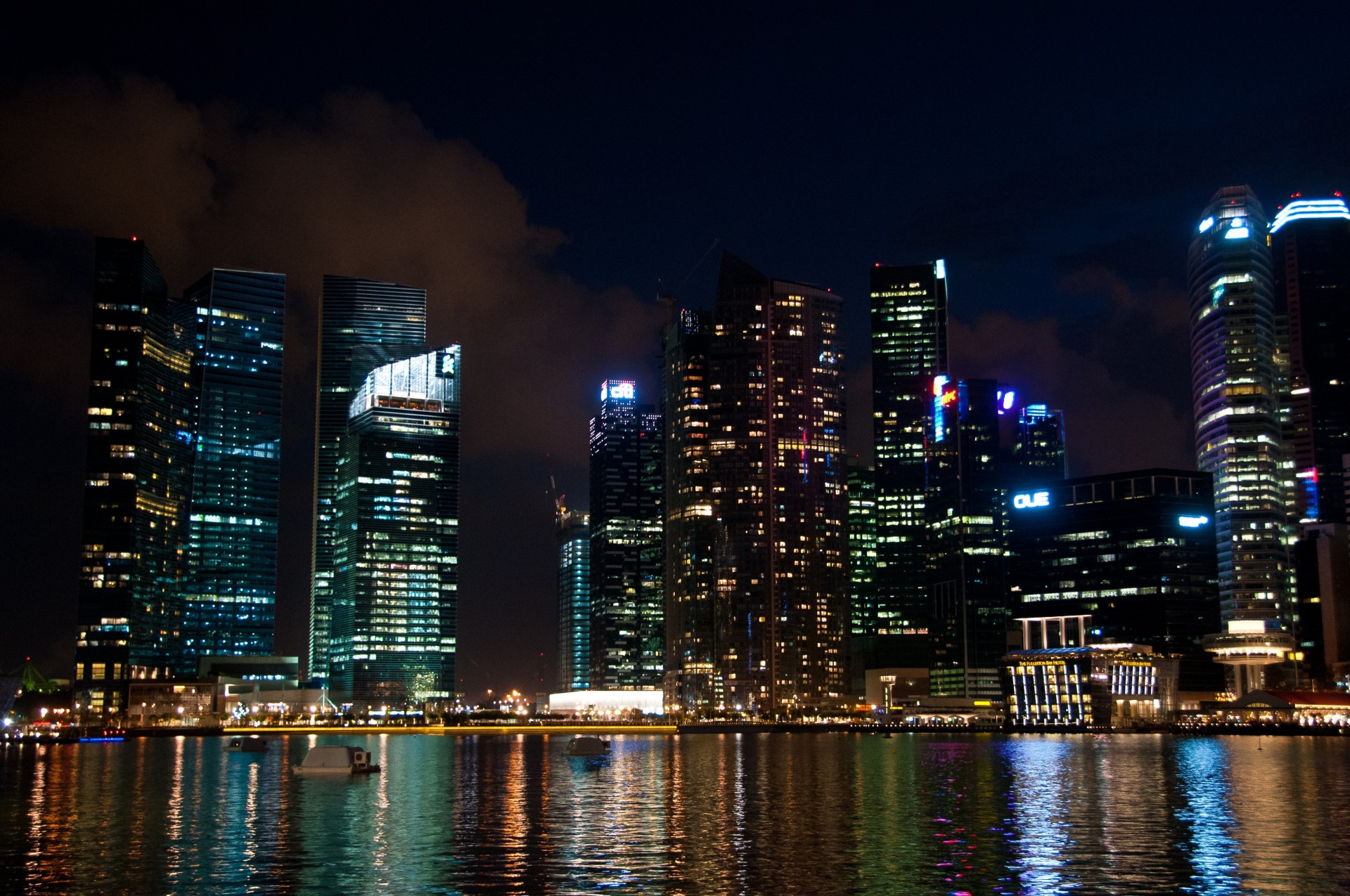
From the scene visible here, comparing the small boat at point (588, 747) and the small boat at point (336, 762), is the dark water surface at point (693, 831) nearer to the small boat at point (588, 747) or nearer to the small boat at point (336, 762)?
the small boat at point (336, 762)

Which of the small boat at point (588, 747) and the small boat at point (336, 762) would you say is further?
the small boat at point (588, 747)

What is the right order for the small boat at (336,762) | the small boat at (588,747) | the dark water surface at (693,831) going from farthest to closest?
the small boat at (588,747)
the small boat at (336,762)
the dark water surface at (693,831)

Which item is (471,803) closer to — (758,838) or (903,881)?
(758,838)

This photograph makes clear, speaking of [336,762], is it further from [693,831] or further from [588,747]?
[693,831]

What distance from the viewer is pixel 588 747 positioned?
175500mm

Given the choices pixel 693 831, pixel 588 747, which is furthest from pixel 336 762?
pixel 693 831

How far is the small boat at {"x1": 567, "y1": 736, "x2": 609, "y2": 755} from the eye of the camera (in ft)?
566

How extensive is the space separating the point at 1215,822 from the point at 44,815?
73.0m

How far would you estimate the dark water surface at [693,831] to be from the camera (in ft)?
183

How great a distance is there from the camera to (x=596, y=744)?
582 feet

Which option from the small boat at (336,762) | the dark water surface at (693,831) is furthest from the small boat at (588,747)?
the small boat at (336,762)

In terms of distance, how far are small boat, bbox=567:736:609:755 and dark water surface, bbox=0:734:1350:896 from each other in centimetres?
3676

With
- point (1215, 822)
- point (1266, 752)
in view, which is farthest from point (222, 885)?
point (1266, 752)

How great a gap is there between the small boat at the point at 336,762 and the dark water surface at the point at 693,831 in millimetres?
1865
